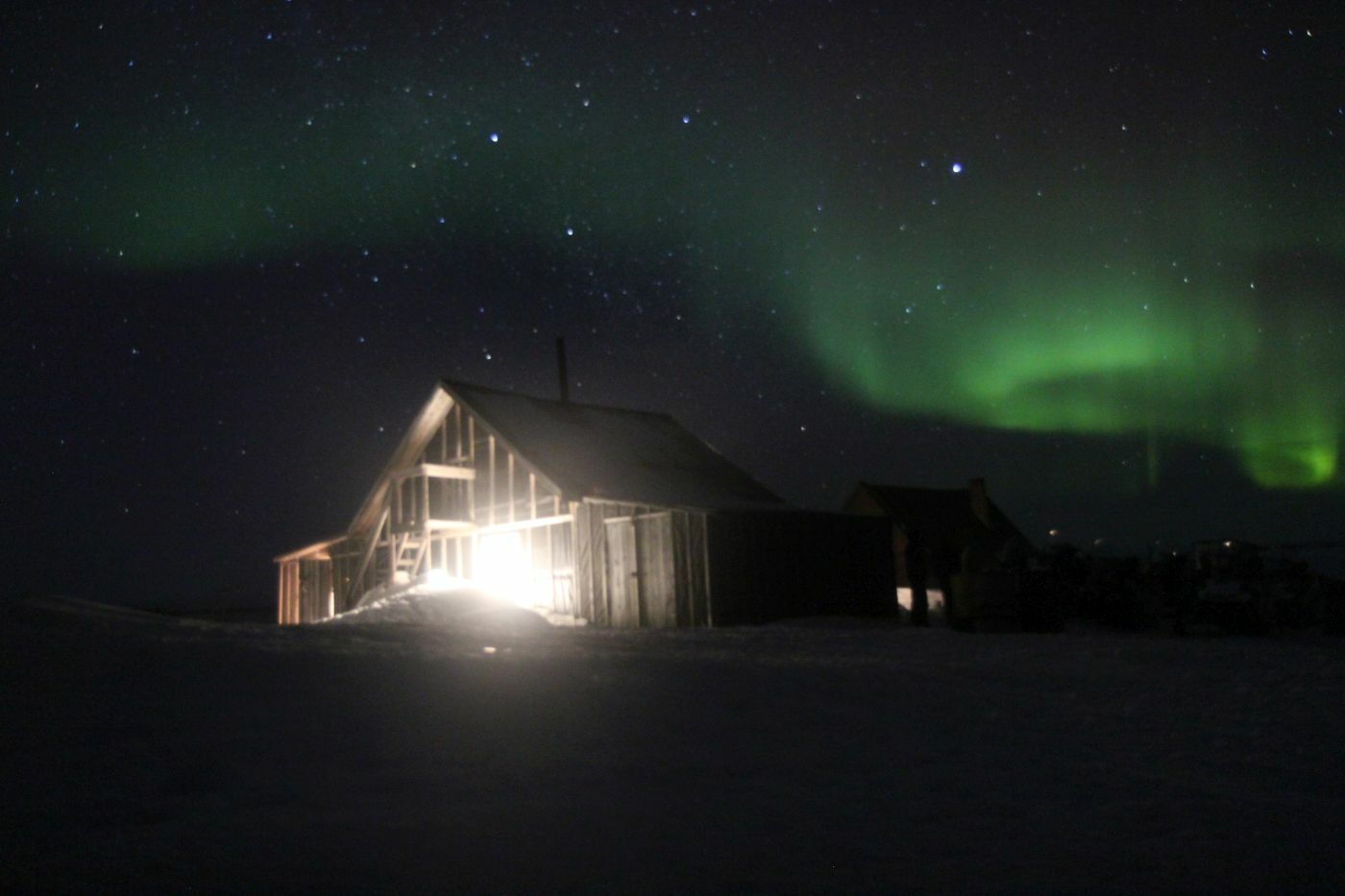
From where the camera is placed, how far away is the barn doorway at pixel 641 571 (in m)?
20.5

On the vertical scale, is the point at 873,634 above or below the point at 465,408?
below

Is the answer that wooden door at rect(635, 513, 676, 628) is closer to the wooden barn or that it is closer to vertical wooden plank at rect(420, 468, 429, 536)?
the wooden barn

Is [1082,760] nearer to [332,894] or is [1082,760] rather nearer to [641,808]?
[641,808]

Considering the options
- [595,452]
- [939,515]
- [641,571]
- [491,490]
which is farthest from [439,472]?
[939,515]

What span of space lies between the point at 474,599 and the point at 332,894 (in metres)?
16.1

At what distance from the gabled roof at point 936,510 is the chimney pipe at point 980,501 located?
0.16m

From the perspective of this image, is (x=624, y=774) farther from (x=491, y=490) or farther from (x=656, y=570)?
(x=491, y=490)

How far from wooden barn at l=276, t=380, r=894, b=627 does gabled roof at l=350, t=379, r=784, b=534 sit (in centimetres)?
6

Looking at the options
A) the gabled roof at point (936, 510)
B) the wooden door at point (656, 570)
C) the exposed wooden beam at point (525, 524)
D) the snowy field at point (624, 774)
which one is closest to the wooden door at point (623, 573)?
the wooden door at point (656, 570)

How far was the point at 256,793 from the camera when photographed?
5.62 meters

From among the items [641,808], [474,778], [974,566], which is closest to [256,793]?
[474,778]

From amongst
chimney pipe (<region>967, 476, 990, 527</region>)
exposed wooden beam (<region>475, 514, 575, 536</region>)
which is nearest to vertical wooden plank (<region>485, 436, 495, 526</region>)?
exposed wooden beam (<region>475, 514, 575, 536</region>)

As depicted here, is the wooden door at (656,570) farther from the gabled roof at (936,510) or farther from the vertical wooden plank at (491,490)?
the gabled roof at (936,510)

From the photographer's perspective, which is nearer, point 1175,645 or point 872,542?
point 1175,645
